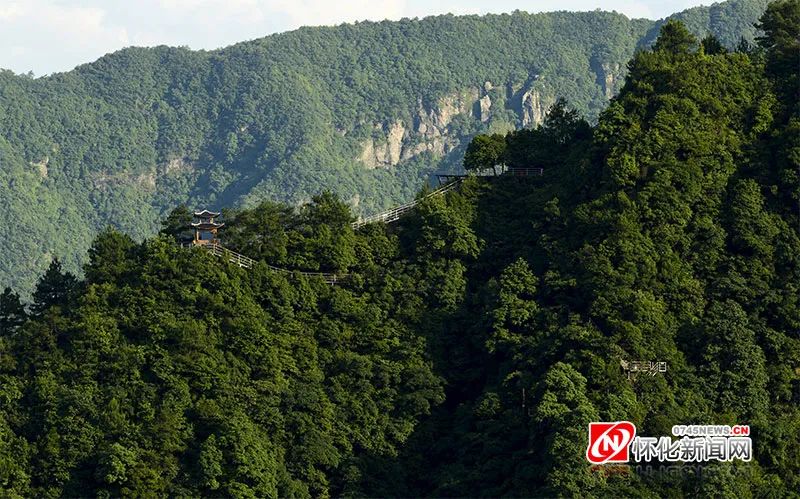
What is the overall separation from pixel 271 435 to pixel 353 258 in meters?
Result: 12.4

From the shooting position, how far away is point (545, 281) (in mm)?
82188

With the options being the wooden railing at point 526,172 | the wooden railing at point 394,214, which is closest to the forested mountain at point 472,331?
the wooden railing at point 526,172

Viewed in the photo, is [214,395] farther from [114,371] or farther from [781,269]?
[781,269]

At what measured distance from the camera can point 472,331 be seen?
273 feet

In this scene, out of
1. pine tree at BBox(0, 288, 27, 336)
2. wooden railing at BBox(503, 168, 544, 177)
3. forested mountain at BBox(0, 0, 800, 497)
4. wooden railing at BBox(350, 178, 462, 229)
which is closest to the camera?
forested mountain at BBox(0, 0, 800, 497)

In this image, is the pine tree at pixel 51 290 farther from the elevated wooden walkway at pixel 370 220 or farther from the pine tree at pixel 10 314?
the elevated wooden walkway at pixel 370 220

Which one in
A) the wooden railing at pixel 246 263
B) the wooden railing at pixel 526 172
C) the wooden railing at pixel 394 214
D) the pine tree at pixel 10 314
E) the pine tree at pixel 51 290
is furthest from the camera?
the wooden railing at pixel 526 172

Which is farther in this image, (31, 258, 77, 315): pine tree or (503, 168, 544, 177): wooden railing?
(503, 168, 544, 177): wooden railing

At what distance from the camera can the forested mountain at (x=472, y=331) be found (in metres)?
74.6

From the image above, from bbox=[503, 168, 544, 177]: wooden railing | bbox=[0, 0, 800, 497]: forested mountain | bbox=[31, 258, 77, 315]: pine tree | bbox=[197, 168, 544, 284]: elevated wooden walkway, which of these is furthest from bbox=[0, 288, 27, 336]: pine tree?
bbox=[503, 168, 544, 177]: wooden railing

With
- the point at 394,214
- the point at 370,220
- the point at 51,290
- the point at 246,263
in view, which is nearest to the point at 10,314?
the point at 51,290

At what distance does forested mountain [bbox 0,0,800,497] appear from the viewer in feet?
245

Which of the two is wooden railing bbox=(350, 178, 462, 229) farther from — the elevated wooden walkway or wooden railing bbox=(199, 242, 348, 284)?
wooden railing bbox=(199, 242, 348, 284)

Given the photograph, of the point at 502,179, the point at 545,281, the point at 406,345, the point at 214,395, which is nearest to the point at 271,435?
the point at 214,395
